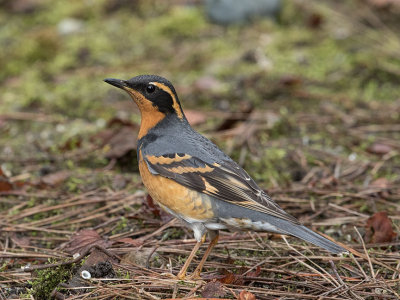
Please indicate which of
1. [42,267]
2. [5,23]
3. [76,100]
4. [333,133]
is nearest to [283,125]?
[333,133]

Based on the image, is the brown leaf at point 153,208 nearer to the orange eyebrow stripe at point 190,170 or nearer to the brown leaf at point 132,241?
the brown leaf at point 132,241

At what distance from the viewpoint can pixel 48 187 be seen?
19.9 feet

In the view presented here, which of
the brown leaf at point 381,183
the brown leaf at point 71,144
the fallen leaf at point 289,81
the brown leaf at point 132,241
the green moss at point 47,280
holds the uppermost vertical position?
the green moss at point 47,280

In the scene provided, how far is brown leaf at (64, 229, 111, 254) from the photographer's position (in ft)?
15.5

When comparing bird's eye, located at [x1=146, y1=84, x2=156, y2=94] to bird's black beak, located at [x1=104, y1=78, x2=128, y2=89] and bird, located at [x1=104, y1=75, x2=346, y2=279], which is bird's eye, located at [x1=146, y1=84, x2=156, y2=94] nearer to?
bird, located at [x1=104, y1=75, x2=346, y2=279]

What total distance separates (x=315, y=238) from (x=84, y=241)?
1.97 m

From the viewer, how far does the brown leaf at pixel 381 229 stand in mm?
4949

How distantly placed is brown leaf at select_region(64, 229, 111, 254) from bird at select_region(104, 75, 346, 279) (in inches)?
23.9

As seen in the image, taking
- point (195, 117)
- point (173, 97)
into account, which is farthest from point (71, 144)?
point (173, 97)

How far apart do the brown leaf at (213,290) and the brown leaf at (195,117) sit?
3.97m

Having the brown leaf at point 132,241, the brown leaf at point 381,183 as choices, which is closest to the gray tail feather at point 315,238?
the brown leaf at point 132,241

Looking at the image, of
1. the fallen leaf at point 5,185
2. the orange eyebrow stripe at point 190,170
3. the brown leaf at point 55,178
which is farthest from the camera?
the brown leaf at point 55,178

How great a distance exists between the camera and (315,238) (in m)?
4.05

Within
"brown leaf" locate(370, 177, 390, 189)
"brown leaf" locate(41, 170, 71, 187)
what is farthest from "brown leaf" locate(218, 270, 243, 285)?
"brown leaf" locate(41, 170, 71, 187)
